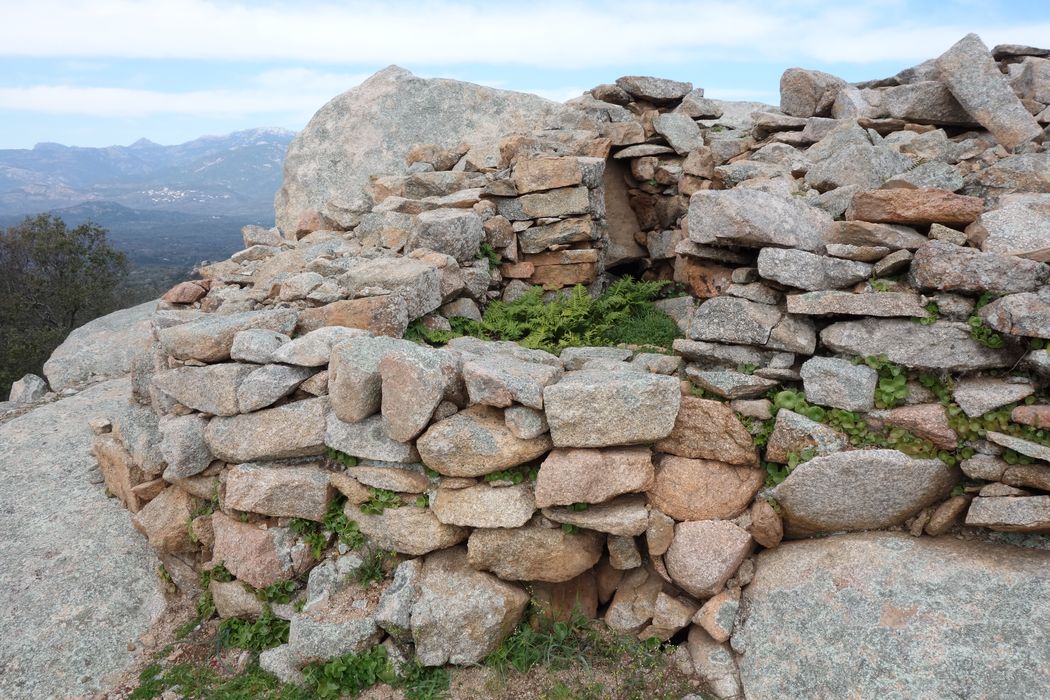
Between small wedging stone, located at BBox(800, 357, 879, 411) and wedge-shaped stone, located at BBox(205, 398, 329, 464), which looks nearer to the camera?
small wedging stone, located at BBox(800, 357, 879, 411)

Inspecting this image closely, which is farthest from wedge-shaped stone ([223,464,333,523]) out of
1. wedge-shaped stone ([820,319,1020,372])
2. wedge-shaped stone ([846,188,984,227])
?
wedge-shaped stone ([846,188,984,227])

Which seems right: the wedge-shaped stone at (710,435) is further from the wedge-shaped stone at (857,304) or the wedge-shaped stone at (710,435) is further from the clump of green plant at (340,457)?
the clump of green plant at (340,457)

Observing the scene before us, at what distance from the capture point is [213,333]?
8086 millimetres

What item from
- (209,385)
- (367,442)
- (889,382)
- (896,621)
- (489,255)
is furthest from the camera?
(489,255)

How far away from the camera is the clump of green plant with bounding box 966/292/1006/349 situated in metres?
6.09

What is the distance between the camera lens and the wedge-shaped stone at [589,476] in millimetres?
6609

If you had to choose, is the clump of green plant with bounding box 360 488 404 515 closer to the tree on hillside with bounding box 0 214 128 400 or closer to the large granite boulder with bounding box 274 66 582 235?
the large granite boulder with bounding box 274 66 582 235

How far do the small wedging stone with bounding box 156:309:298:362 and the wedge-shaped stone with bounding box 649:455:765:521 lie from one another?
5104mm

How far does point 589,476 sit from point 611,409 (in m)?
0.72

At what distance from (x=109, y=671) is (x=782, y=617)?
24.2 feet

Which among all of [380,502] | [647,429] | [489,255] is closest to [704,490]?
[647,429]

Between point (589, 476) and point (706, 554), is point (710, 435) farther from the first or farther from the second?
point (589, 476)

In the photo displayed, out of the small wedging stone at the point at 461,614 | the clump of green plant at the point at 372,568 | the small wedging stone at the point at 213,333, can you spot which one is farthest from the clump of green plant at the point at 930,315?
the small wedging stone at the point at 213,333

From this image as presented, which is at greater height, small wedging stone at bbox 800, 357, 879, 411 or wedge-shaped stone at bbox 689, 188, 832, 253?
wedge-shaped stone at bbox 689, 188, 832, 253
